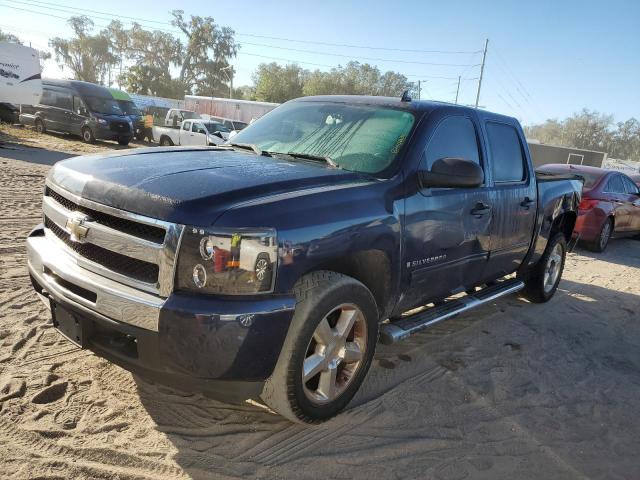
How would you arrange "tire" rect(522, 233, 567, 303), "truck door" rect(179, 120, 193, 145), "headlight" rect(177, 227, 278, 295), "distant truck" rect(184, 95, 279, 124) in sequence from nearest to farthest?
1. "headlight" rect(177, 227, 278, 295)
2. "tire" rect(522, 233, 567, 303)
3. "truck door" rect(179, 120, 193, 145)
4. "distant truck" rect(184, 95, 279, 124)

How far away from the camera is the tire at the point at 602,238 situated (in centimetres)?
937

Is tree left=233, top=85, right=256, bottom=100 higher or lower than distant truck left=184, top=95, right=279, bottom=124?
higher

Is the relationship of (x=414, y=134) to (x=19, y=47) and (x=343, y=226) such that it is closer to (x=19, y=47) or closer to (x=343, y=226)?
(x=343, y=226)

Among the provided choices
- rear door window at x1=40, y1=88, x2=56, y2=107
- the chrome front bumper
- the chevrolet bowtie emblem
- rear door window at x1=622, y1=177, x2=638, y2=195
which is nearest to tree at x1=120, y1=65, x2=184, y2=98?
rear door window at x1=40, y1=88, x2=56, y2=107

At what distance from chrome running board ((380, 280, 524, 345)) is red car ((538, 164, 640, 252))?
490 centimetres

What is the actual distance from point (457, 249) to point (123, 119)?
19905 mm

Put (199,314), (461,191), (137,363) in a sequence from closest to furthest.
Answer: (199,314), (137,363), (461,191)

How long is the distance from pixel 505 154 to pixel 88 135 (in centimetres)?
1942

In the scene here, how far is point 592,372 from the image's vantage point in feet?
13.5

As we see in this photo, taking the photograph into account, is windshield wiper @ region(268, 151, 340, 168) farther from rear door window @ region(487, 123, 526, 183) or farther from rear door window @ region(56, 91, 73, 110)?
rear door window @ region(56, 91, 73, 110)

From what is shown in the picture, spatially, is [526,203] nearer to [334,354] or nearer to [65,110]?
[334,354]

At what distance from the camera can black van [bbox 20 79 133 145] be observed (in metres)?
20.3

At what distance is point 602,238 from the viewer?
9.48 m

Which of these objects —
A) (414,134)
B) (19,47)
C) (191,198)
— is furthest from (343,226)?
(19,47)
